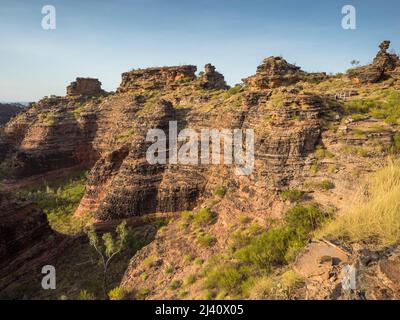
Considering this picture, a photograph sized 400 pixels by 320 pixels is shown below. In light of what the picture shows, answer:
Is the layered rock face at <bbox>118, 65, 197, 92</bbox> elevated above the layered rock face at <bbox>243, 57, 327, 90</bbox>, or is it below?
above

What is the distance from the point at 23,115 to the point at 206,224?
123 ft

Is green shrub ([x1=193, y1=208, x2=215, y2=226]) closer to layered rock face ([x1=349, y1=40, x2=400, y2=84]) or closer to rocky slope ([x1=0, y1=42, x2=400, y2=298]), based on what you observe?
rocky slope ([x1=0, y1=42, x2=400, y2=298])

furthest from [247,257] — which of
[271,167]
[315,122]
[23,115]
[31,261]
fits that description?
[23,115]

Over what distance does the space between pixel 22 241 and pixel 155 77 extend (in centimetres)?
2886

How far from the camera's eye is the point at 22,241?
17.6 m

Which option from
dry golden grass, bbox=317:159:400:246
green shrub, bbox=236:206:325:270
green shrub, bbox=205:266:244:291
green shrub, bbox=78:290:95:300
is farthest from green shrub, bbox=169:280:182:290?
dry golden grass, bbox=317:159:400:246

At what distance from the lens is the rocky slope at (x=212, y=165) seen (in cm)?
1550

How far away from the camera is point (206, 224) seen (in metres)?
18.7

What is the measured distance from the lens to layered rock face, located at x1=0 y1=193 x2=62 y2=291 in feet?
54.2

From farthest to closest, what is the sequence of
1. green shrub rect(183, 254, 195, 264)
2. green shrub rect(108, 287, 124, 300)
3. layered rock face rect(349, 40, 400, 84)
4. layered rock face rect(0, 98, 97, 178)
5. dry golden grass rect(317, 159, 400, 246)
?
layered rock face rect(0, 98, 97, 178) < layered rock face rect(349, 40, 400, 84) < green shrub rect(183, 254, 195, 264) < green shrub rect(108, 287, 124, 300) < dry golden grass rect(317, 159, 400, 246)

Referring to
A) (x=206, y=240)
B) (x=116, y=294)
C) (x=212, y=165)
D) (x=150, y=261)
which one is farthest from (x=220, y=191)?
(x=116, y=294)

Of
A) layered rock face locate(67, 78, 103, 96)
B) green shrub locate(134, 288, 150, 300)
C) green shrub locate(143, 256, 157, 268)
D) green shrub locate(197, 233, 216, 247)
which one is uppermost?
layered rock face locate(67, 78, 103, 96)

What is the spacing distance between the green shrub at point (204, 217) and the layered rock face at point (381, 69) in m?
18.1

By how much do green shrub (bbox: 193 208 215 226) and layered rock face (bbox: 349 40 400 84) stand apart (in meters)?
18.1
